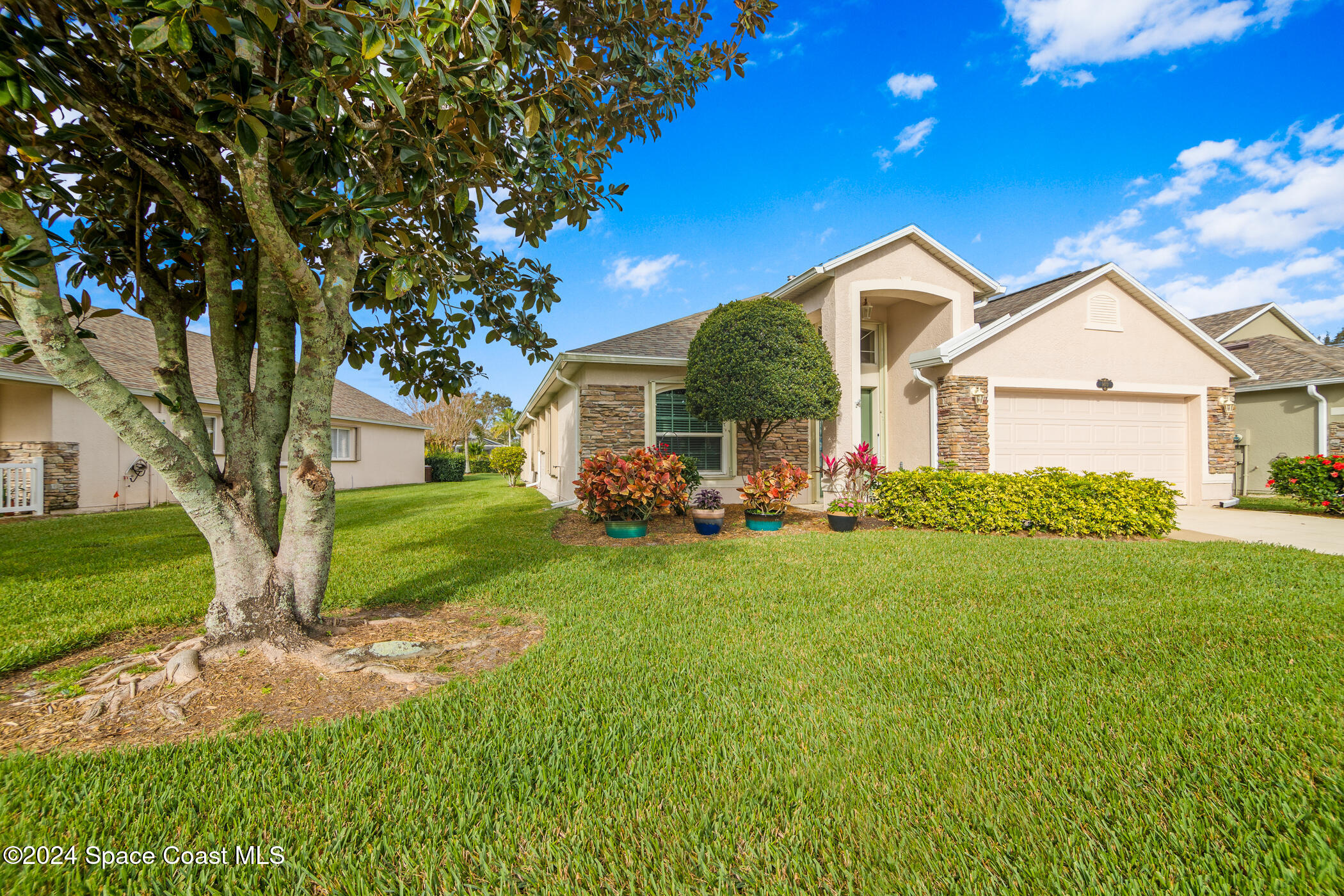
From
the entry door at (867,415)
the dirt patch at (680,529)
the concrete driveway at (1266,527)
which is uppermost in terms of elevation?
the entry door at (867,415)

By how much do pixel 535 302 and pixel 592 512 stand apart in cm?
446

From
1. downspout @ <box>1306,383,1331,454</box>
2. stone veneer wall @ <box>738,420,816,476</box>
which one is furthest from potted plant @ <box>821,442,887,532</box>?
downspout @ <box>1306,383,1331,454</box>

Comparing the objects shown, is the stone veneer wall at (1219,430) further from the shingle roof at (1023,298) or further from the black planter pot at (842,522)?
the black planter pot at (842,522)

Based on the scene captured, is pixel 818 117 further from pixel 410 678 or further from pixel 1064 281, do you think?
pixel 410 678

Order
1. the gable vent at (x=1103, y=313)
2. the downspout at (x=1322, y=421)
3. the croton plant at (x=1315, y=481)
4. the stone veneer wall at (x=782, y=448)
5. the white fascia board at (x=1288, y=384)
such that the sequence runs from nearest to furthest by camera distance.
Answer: the croton plant at (x=1315, y=481), the gable vent at (x=1103, y=313), the stone veneer wall at (x=782, y=448), the white fascia board at (x=1288, y=384), the downspout at (x=1322, y=421)

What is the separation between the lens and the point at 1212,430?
36.1 ft

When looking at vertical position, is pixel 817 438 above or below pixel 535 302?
below

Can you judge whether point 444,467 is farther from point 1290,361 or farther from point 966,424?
point 1290,361

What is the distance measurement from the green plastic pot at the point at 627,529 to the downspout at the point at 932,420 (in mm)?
5658

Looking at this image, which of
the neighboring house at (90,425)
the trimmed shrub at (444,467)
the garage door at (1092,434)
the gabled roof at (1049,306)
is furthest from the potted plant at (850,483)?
the trimmed shrub at (444,467)

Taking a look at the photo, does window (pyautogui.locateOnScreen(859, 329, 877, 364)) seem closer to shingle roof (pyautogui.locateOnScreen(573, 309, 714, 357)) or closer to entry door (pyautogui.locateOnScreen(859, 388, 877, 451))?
entry door (pyautogui.locateOnScreen(859, 388, 877, 451))

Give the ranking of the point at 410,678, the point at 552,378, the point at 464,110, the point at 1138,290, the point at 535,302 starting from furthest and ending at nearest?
the point at 552,378, the point at 1138,290, the point at 535,302, the point at 410,678, the point at 464,110

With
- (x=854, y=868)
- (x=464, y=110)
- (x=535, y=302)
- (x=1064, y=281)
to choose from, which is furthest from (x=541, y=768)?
(x=1064, y=281)

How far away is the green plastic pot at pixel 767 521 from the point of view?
8.20 meters
